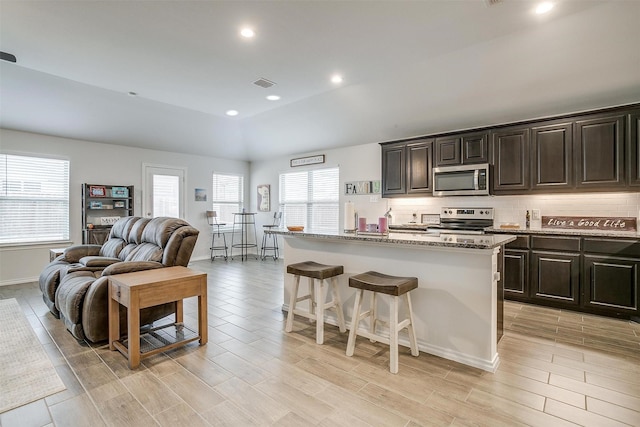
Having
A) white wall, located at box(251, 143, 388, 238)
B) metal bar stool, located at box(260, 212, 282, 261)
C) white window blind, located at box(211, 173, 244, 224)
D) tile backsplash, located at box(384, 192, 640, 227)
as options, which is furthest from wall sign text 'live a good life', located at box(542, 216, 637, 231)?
white window blind, located at box(211, 173, 244, 224)

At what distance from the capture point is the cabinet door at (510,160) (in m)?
4.23

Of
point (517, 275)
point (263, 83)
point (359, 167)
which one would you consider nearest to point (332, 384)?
point (517, 275)

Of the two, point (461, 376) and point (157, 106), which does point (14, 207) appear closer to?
point (157, 106)

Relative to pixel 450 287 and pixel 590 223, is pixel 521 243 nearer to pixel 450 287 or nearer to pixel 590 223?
pixel 590 223

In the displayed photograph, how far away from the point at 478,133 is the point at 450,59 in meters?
1.31

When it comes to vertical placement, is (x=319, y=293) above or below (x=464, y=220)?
below

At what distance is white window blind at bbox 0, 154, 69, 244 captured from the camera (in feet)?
16.8

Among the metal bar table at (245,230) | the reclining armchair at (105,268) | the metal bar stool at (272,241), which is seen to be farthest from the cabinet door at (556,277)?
the metal bar table at (245,230)

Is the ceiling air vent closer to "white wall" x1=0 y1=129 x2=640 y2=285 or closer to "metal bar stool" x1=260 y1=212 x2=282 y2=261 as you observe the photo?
"white wall" x1=0 y1=129 x2=640 y2=285

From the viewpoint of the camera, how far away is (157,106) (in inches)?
217

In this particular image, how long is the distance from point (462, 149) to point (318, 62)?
2503 millimetres

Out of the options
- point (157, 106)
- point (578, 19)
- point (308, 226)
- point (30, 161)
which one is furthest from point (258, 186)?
point (578, 19)

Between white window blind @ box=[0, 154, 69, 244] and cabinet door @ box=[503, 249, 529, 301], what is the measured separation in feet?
23.4

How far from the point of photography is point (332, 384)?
2.18m
